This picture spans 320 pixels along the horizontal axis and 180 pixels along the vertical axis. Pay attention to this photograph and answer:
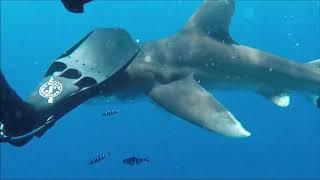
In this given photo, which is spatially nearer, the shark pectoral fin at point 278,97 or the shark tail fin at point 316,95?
the shark pectoral fin at point 278,97

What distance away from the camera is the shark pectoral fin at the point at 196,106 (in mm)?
5684

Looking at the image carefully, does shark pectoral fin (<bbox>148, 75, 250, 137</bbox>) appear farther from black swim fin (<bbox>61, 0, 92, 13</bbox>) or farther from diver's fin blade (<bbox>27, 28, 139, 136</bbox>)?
black swim fin (<bbox>61, 0, 92, 13</bbox>)

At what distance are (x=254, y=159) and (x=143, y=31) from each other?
15207 mm

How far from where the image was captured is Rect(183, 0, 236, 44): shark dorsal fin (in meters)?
7.59

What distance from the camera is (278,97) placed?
7.96 metres

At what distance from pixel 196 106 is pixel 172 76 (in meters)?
1.01

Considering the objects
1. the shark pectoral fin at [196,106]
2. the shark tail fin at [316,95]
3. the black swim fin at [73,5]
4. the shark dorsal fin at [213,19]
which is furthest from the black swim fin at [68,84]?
the shark tail fin at [316,95]

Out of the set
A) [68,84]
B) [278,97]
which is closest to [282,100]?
[278,97]

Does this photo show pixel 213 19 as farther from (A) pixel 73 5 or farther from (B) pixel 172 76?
(A) pixel 73 5

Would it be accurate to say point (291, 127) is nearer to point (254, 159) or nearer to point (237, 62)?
point (254, 159)

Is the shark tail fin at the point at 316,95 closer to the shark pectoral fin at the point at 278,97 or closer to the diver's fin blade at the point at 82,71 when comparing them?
the shark pectoral fin at the point at 278,97

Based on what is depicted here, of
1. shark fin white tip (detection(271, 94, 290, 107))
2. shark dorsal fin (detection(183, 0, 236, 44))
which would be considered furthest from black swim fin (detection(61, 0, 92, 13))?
shark fin white tip (detection(271, 94, 290, 107))

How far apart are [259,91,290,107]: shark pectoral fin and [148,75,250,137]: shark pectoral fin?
5.45ft

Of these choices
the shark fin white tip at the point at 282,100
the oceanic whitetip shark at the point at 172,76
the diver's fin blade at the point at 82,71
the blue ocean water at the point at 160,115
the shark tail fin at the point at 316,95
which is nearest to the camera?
the oceanic whitetip shark at the point at 172,76
